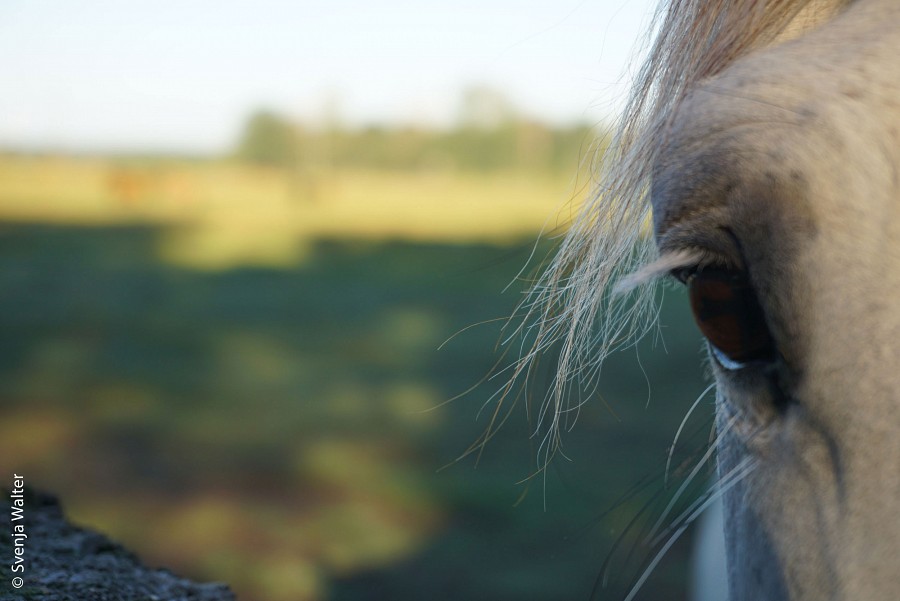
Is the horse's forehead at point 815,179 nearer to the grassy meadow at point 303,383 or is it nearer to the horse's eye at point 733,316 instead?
the horse's eye at point 733,316

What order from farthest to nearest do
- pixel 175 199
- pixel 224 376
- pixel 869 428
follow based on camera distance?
pixel 175 199 → pixel 224 376 → pixel 869 428

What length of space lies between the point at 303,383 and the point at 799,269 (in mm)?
2542

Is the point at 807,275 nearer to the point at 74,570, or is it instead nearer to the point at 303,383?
the point at 74,570

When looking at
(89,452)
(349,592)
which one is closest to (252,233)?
(89,452)

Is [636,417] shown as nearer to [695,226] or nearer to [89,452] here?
[89,452]

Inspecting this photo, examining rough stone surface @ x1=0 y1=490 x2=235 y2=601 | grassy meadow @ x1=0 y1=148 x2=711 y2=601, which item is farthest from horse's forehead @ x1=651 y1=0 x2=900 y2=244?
grassy meadow @ x1=0 y1=148 x2=711 y2=601

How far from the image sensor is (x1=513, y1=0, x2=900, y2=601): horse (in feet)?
1.42

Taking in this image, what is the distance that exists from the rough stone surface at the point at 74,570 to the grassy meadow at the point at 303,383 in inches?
49.6

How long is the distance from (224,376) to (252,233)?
61cm

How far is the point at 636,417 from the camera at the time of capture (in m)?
2.64

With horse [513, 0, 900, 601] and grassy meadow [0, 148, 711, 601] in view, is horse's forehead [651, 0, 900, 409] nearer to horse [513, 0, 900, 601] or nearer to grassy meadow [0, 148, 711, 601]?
horse [513, 0, 900, 601]

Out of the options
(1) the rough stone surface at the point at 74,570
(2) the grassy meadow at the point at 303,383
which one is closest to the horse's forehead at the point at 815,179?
(1) the rough stone surface at the point at 74,570

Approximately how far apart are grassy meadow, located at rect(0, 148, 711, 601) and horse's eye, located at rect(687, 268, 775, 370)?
4.50 ft

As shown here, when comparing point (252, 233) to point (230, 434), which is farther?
point (252, 233)
